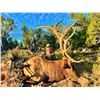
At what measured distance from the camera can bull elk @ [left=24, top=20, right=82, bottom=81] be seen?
2.48 meters

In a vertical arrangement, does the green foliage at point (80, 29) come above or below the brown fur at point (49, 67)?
above

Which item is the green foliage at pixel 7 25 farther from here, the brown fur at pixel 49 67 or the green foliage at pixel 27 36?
the brown fur at pixel 49 67

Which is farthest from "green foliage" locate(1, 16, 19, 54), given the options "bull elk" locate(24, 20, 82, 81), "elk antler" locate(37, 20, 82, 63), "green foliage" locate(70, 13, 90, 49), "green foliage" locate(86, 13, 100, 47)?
"green foliage" locate(86, 13, 100, 47)

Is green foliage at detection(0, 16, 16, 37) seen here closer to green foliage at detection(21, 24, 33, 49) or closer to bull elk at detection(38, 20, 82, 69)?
green foliage at detection(21, 24, 33, 49)

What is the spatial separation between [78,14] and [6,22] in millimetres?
693

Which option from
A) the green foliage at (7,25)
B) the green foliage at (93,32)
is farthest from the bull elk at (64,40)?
the green foliage at (7,25)

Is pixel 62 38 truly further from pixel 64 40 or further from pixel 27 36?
pixel 27 36

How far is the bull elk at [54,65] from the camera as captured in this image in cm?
248

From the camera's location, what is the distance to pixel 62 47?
2.48 metres

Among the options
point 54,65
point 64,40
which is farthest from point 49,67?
point 64,40

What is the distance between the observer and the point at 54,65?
2502 mm
